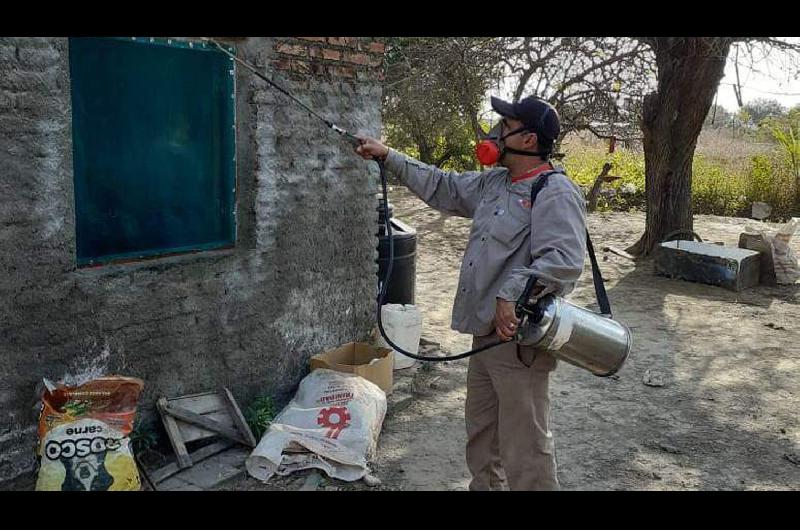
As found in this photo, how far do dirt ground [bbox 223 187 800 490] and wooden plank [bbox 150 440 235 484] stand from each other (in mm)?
279

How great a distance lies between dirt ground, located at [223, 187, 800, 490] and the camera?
4328 millimetres

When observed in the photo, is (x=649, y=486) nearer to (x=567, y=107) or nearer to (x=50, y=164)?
(x=50, y=164)

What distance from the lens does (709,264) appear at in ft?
29.6

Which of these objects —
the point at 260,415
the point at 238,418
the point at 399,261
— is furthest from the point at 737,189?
the point at 238,418

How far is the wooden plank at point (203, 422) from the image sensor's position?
414 centimetres

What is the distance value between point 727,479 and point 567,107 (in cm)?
920

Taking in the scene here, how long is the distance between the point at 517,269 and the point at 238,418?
210 centimetres

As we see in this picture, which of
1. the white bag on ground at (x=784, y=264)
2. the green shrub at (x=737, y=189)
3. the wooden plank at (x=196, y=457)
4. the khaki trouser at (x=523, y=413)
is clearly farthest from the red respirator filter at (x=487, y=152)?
the green shrub at (x=737, y=189)

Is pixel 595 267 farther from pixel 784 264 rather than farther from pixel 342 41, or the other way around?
pixel 784 264

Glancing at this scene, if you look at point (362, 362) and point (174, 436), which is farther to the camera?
point (362, 362)

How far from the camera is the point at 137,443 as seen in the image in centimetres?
406

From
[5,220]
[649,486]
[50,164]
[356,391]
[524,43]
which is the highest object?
[524,43]

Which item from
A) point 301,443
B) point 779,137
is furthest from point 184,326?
point 779,137

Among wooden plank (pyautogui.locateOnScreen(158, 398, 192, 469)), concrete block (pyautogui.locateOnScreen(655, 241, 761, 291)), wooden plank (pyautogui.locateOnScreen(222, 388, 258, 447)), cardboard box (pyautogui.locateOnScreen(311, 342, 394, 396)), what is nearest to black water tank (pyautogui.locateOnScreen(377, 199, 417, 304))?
cardboard box (pyautogui.locateOnScreen(311, 342, 394, 396))
